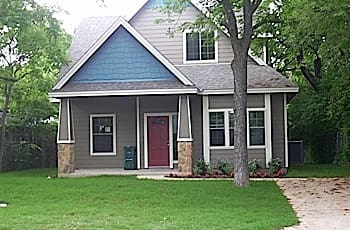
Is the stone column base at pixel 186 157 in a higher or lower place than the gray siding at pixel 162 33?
lower

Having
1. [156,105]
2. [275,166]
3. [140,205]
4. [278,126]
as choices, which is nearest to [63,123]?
[156,105]

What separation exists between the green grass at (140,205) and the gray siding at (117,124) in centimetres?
463

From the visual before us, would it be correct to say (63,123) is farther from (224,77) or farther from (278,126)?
(278,126)

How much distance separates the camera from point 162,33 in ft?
78.8

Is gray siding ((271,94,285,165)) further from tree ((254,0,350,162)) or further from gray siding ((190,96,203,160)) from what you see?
gray siding ((190,96,203,160))

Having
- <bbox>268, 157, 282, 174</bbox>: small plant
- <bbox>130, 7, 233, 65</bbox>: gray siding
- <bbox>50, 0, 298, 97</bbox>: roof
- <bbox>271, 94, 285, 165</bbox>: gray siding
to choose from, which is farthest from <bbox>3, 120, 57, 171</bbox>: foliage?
<bbox>268, 157, 282, 174</bbox>: small plant

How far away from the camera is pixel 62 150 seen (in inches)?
850

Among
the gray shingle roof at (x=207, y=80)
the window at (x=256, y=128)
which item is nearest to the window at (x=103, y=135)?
the gray shingle roof at (x=207, y=80)

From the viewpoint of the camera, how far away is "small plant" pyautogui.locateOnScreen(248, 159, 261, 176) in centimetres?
2102

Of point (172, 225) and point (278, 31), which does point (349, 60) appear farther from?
point (172, 225)

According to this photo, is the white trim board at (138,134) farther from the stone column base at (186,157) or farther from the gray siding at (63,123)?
the gray siding at (63,123)

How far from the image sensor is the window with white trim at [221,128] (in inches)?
874

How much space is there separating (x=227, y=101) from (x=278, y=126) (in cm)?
203

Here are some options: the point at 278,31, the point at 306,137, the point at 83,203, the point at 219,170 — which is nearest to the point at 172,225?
the point at 83,203
